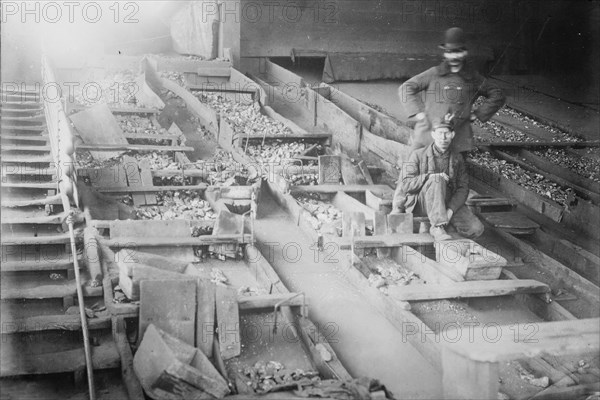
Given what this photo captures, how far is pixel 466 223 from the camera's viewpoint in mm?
6266

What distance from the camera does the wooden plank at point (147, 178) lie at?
22.8 feet

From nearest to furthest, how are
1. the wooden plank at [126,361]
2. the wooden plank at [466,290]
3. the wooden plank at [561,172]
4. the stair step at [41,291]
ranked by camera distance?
the wooden plank at [126,361], the stair step at [41,291], the wooden plank at [466,290], the wooden plank at [561,172]

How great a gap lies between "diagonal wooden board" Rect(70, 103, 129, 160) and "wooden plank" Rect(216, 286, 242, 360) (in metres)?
4.22

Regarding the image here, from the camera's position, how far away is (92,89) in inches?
413

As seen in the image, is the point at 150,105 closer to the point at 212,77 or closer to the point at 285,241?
the point at 212,77

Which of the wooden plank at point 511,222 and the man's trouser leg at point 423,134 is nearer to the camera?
the man's trouser leg at point 423,134

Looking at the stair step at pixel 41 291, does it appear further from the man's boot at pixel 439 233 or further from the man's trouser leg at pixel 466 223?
the man's trouser leg at pixel 466 223

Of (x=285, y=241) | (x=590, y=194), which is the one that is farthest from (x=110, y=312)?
(x=590, y=194)

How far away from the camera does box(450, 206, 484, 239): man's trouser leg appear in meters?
6.21

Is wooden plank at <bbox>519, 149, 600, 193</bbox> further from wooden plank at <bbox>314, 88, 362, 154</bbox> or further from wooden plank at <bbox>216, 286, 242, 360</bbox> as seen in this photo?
wooden plank at <bbox>216, 286, 242, 360</bbox>

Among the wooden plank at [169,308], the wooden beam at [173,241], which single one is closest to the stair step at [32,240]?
the wooden beam at [173,241]

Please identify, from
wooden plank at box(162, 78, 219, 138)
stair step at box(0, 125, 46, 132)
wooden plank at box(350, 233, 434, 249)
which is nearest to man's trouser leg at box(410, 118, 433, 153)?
wooden plank at box(350, 233, 434, 249)

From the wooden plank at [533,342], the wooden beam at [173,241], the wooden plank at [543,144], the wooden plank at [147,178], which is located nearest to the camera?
the wooden plank at [533,342]

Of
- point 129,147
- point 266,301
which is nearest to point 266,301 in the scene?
point 266,301
